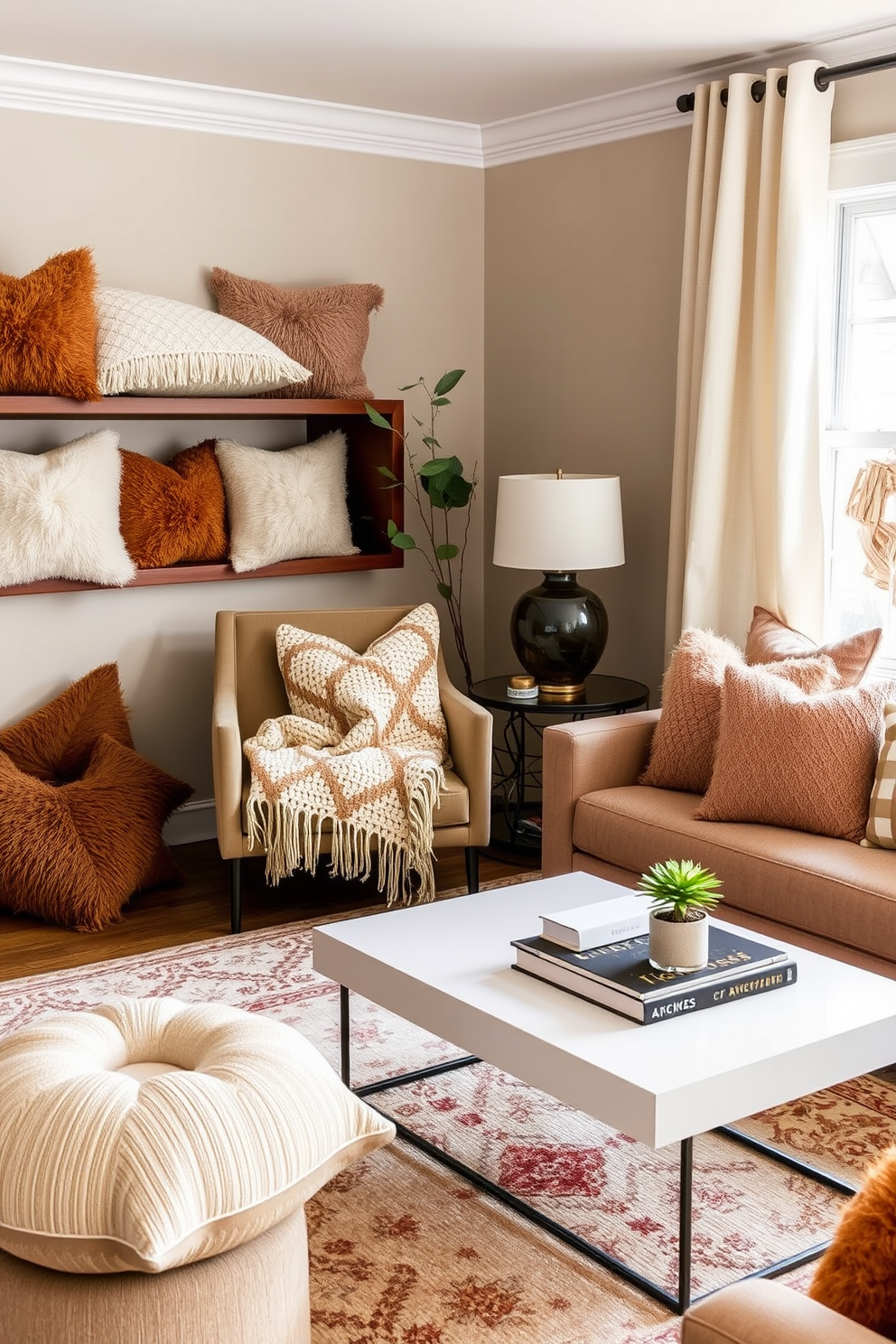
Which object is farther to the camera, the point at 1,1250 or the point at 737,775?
the point at 737,775

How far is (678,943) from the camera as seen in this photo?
7.30ft

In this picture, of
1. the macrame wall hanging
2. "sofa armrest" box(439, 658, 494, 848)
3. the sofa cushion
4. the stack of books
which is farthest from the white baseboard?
the stack of books

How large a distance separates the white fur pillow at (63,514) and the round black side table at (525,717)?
3.91ft

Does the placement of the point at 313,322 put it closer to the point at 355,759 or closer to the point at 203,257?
the point at 203,257

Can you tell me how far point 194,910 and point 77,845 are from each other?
0.39m

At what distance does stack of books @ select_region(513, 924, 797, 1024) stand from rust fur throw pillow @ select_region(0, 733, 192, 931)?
1771 mm

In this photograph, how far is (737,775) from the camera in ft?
10.7

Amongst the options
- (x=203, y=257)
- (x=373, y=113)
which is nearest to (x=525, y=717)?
(x=203, y=257)

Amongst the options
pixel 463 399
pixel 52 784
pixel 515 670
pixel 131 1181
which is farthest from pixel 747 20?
pixel 131 1181

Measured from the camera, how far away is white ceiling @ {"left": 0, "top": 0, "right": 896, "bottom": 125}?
3.44 meters

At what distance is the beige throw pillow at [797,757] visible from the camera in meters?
3.14

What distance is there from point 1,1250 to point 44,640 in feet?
8.91

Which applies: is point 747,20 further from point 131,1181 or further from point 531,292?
point 131,1181

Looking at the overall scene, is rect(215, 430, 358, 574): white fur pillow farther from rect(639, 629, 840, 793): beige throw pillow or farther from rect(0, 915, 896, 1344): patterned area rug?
rect(0, 915, 896, 1344): patterned area rug
